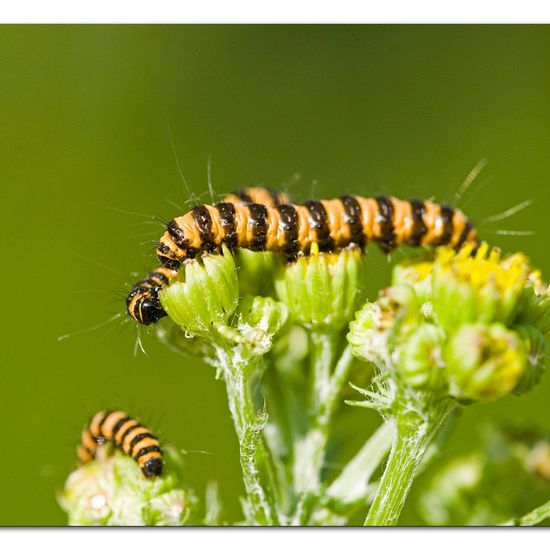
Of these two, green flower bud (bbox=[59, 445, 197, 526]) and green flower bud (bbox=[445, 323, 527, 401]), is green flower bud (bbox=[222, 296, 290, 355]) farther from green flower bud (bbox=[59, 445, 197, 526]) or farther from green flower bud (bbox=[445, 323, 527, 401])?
green flower bud (bbox=[445, 323, 527, 401])

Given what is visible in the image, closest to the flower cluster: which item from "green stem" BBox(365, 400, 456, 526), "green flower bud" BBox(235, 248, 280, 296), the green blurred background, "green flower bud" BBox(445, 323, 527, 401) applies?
"green flower bud" BBox(445, 323, 527, 401)

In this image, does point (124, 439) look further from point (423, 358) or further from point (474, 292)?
point (474, 292)

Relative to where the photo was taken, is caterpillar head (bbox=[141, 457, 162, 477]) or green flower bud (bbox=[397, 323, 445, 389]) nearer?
green flower bud (bbox=[397, 323, 445, 389])

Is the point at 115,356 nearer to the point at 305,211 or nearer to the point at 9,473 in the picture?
the point at 9,473

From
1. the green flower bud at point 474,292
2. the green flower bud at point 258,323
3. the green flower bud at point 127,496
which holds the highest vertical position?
the green flower bud at point 474,292
